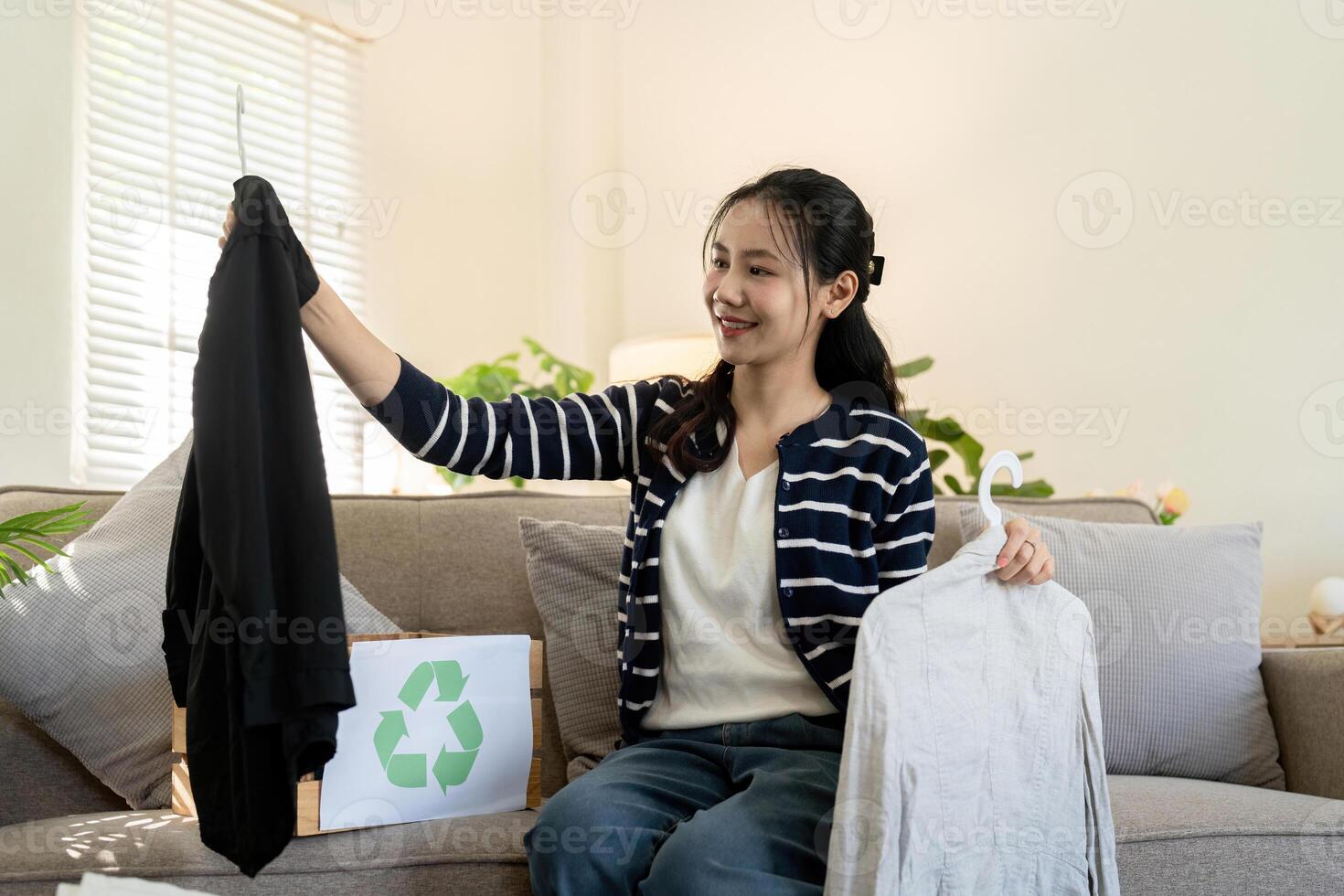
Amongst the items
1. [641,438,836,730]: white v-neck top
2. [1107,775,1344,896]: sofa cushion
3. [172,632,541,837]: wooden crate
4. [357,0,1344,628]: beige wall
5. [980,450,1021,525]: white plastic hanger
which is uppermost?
[357,0,1344,628]: beige wall

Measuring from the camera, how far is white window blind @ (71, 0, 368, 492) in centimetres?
273

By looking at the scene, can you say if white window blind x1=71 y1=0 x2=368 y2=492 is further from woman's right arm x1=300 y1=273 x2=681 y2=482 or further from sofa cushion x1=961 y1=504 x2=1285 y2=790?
sofa cushion x1=961 y1=504 x2=1285 y2=790

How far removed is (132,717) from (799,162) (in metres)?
2.37

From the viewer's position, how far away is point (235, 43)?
3.10 metres

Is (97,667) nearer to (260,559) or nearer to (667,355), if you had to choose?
(260,559)

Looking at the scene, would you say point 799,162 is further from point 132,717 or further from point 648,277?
point 132,717

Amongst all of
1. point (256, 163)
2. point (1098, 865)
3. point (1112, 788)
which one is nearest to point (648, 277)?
point (256, 163)

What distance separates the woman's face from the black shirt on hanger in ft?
1.65

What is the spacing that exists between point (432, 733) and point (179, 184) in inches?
82.5

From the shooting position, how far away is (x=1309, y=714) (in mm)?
1663

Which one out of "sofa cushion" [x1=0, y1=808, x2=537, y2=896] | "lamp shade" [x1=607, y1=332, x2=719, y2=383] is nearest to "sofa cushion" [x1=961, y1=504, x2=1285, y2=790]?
"sofa cushion" [x1=0, y1=808, x2=537, y2=896]

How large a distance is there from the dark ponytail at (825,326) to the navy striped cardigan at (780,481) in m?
0.02

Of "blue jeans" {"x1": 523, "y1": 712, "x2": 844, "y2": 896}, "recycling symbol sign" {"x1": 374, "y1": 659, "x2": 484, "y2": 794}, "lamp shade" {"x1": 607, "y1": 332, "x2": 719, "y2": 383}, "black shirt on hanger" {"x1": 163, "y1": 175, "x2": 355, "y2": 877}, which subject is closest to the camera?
"black shirt on hanger" {"x1": 163, "y1": 175, "x2": 355, "y2": 877}

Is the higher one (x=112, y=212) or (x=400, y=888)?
(x=112, y=212)
